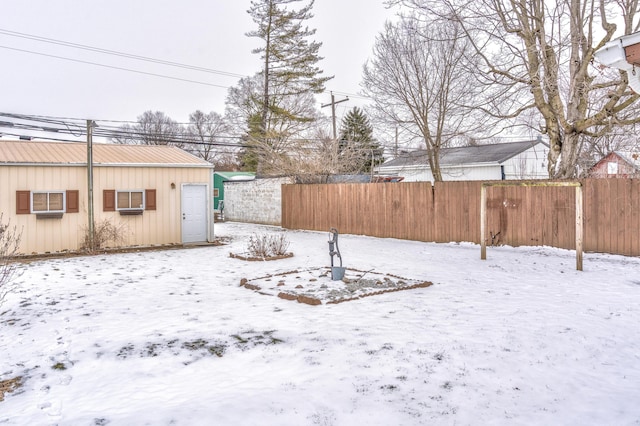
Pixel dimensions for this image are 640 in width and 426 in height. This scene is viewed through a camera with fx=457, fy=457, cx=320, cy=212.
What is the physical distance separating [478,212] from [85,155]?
1044 centimetres

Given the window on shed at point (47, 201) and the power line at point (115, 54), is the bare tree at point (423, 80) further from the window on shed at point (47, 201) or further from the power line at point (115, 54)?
the window on shed at point (47, 201)

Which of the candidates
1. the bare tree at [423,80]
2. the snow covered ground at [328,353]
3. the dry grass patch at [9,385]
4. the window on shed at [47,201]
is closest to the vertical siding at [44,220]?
the window on shed at [47,201]

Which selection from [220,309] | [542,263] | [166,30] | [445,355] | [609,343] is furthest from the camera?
[166,30]

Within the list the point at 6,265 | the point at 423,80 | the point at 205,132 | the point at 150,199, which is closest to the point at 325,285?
the point at 6,265

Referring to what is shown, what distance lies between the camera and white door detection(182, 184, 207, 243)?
43.7 feet

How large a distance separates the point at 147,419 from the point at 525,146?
21986 mm

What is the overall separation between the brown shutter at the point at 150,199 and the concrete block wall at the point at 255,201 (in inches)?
251

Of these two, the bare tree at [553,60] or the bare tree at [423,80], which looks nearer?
the bare tree at [553,60]

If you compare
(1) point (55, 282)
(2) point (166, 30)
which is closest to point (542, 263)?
(1) point (55, 282)

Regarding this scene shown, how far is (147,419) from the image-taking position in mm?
3000

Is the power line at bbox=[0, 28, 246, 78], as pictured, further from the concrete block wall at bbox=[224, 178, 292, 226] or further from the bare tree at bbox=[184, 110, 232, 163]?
the bare tree at bbox=[184, 110, 232, 163]

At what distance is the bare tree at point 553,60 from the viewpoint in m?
9.70

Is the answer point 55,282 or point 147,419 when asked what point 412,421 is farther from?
point 55,282

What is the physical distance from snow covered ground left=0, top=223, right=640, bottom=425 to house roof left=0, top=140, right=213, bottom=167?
4680mm
